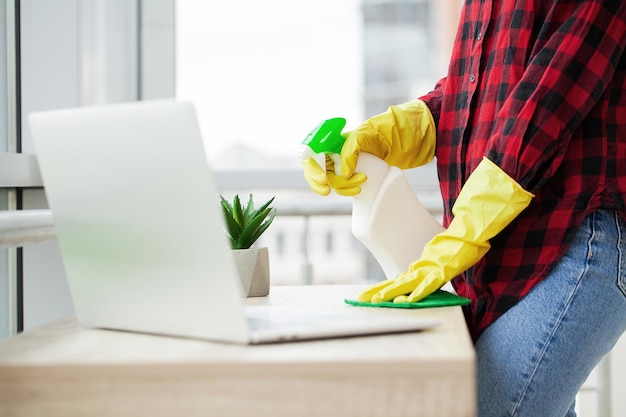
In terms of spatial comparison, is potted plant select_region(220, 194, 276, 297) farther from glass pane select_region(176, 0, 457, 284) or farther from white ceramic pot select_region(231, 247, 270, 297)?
glass pane select_region(176, 0, 457, 284)

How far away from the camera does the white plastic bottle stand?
1.26 m

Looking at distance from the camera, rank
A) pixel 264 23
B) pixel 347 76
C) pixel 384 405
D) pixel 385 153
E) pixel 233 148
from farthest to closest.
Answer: pixel 233 148, pixel 347 76, pixel 264 23, pixel 385 153, pixel 384 405

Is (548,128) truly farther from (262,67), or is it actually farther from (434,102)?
(262,67)

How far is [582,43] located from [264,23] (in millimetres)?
2221

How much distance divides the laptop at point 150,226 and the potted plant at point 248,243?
16.3 inches

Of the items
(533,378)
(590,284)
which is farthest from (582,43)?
(533,378)

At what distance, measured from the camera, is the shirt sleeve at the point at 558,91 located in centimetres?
111

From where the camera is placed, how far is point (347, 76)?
13.0 ft

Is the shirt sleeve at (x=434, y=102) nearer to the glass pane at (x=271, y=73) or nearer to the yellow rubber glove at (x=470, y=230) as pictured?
the yellow rubber glove at (x=470, y=230)

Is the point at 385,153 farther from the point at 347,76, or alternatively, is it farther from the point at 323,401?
the point at 347,76

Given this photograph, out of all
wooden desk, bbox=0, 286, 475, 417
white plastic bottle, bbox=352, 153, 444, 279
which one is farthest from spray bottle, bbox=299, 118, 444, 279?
wooden desk, bbox=0, 286, 475, 417

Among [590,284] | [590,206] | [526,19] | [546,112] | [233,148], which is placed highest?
[526,19]

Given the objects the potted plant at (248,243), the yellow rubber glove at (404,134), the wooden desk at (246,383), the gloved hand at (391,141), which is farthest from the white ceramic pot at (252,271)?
the wooden desk at (246,383)

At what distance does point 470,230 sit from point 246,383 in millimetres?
505
